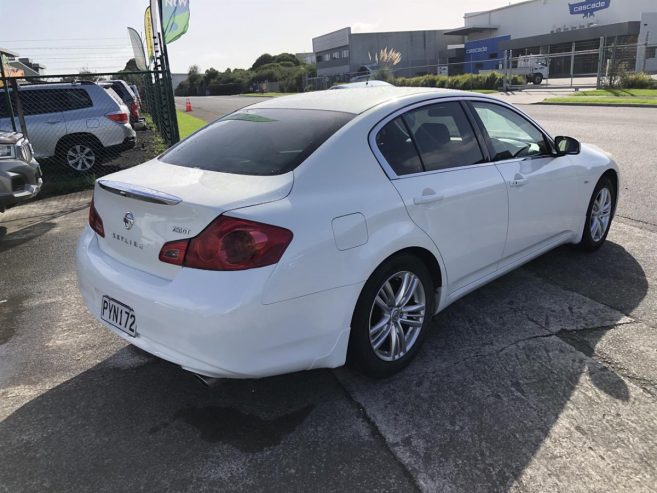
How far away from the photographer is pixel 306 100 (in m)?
3.82

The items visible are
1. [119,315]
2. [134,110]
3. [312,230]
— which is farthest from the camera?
[134,110]

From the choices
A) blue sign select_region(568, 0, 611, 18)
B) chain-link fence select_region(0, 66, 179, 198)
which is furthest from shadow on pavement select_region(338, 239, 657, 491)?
blue sign select_region(568, 0, 611, 18)

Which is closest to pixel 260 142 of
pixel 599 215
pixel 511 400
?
pixel 511 400

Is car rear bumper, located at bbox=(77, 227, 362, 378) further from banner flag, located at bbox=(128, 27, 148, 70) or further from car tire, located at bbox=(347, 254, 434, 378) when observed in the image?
banner flag, located at bbox=(128, 27, 148, 70)

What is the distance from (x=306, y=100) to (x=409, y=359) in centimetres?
186

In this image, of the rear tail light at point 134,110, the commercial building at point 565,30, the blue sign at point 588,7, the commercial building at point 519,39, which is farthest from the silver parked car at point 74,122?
the blue sign at point 588,7

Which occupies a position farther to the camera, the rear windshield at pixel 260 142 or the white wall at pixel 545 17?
the white wall at pixel 545 17

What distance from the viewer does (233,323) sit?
8.15ft

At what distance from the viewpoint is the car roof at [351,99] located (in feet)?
11.2

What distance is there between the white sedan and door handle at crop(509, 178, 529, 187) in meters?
0.01

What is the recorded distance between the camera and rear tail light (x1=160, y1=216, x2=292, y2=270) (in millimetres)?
2523

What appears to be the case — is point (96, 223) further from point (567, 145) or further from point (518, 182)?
point (567, 145)

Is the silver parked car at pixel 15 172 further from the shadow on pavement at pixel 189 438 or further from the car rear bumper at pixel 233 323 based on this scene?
the car rear bumper at pixel 233 323

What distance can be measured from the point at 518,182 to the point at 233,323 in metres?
2.40
